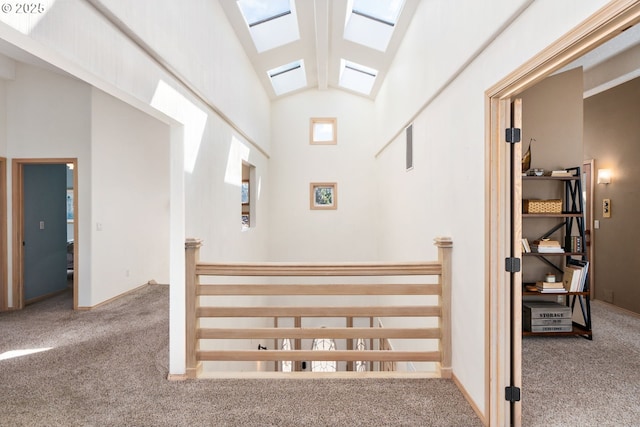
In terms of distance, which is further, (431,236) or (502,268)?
(431,236)

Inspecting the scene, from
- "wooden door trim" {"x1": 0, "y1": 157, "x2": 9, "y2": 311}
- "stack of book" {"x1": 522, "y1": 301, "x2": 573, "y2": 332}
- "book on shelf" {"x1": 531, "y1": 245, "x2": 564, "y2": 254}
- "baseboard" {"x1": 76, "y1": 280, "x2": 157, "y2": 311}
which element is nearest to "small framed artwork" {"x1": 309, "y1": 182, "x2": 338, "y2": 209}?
"baseboard" {"x1": 76, "y1": 280, "x2": 157, "y2": 311}

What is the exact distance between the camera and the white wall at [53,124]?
4344mm

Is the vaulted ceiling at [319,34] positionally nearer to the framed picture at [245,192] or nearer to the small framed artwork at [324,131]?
the small framed artwork at [324,131]

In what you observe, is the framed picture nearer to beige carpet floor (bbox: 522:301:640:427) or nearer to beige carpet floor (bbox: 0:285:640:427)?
beige carpet floor (bbox: 0:285:640:427)

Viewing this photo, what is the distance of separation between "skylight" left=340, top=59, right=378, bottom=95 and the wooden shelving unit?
11.2ft

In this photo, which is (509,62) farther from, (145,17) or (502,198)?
(145,17)

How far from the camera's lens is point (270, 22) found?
172 inches

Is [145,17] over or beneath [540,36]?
over

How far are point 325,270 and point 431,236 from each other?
1.24 metres

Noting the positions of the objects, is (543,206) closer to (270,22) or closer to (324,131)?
(270,22)

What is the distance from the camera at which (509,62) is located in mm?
1844

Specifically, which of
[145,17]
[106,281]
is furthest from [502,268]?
[106,281]

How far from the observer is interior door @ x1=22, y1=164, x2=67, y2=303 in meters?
4.63

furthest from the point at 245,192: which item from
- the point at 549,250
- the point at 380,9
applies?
the point at 549,250
